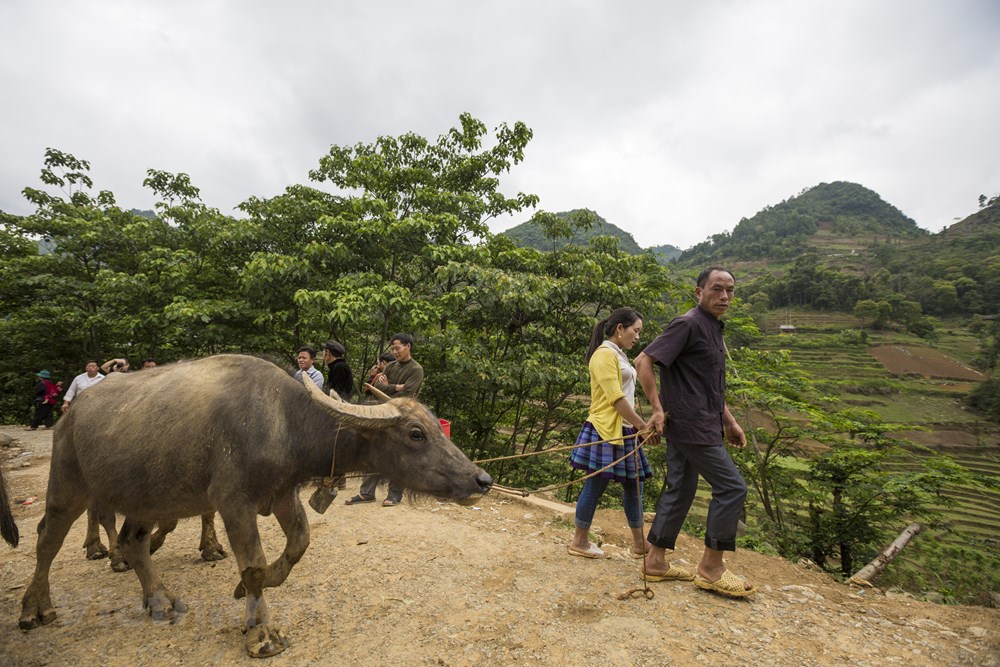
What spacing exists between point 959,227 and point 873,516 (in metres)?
129

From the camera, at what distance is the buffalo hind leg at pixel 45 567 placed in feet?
9.99

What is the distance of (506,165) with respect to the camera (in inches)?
389

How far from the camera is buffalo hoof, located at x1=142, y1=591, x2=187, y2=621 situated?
3111 mm

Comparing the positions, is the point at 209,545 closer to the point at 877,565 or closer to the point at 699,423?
the point at 699,423

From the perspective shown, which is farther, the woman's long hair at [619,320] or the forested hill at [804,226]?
the forested hill at [804,226]

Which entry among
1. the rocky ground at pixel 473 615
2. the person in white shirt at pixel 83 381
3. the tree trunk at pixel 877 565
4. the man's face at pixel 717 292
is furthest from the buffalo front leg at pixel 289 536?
the person in white shirt at pixel 83 381

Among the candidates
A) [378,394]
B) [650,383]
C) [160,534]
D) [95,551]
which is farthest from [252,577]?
[650,383]

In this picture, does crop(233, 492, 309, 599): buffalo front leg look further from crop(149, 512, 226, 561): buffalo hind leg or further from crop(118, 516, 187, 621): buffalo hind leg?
crop(149, 512, 226, 561): buffalo hind leg

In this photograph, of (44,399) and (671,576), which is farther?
(44,399)

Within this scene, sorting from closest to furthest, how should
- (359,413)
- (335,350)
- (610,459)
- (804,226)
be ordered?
(359,413) < (610,459) < (335,350) < (804,226)

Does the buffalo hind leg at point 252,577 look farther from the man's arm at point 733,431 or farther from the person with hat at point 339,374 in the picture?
the man's arm at point 733,431

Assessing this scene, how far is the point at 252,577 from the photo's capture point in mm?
2770

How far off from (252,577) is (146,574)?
3.46 feet

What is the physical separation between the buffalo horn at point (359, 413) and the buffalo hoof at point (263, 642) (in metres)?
1.34
